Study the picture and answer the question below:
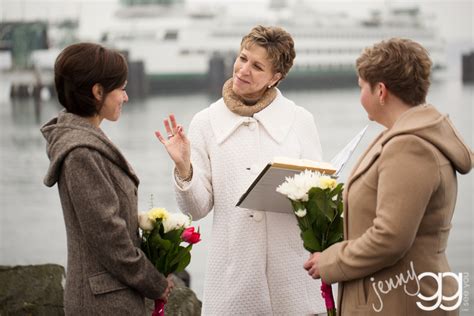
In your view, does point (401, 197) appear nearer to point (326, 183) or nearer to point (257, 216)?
point (326, 183)

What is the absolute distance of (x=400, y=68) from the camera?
218 cm

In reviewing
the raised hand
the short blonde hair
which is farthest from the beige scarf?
the raised hand

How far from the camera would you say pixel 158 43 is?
128 feet

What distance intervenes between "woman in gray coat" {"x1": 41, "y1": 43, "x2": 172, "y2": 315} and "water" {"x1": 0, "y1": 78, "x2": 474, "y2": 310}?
1.41 feet

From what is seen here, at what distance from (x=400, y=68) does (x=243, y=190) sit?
802 millimetres

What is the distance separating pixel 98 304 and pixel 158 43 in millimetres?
37204

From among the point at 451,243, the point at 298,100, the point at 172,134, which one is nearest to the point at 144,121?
the point at 298,100

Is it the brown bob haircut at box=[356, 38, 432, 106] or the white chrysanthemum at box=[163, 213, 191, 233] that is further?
the white chrysanthemum at box=[163, 213, 191, 233]

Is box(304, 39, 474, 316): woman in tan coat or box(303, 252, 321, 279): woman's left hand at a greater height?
box(304, 39, 474, 316): woman in tan coat

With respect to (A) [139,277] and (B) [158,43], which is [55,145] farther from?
(B) [158,43]

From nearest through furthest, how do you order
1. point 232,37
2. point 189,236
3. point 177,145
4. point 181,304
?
1. point 189,236
2. point 177,145
3. point 181,304
4. point 232,37

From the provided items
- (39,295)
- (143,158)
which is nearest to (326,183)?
(39,295)

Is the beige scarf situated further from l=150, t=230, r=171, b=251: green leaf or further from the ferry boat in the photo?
the ferry boat

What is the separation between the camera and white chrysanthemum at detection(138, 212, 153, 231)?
2.47 m
